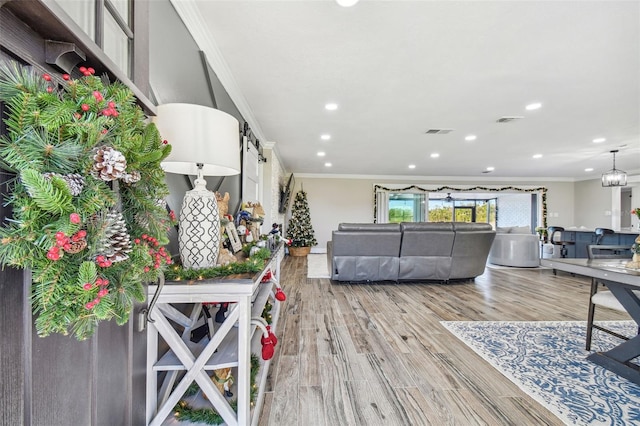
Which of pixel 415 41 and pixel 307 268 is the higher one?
pixel 415 41

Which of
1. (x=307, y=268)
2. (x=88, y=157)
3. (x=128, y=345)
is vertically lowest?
(x=307, y=268)

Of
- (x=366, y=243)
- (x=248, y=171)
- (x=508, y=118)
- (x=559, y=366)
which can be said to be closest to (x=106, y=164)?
(x=559, y=366)

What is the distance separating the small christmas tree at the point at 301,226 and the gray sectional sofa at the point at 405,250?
3363 mm

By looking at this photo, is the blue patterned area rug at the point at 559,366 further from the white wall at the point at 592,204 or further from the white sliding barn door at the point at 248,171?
the white wall at the point at 592,204

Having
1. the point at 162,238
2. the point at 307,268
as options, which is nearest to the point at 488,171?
the point at 307,268

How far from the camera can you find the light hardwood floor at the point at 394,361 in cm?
151

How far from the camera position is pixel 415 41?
214cm

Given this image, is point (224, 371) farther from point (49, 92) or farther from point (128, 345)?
point (49, 92)

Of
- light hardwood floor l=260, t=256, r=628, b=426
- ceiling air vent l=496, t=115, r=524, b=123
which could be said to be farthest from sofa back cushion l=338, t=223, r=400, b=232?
ceiling air vent l=496, t=115, r=524, b=123

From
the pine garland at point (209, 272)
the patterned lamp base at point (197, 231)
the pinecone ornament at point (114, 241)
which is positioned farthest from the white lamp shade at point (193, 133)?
the pinecone ornament at point (114, 241)

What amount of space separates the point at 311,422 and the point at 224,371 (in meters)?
0.54

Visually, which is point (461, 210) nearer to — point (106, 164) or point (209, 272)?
point (209, 272)

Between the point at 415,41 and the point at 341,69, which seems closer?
the point at 415,41

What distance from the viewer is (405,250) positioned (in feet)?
14.6
